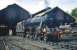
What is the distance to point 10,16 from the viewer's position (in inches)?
1000

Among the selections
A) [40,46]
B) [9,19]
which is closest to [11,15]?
[9,19]

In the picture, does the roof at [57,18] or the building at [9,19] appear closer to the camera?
the roof at [57,18]

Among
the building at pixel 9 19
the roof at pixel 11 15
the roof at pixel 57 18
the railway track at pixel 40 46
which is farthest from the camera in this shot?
the roof at pixel 11 15

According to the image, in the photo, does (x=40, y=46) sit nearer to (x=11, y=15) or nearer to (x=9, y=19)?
(x=11, y=15)

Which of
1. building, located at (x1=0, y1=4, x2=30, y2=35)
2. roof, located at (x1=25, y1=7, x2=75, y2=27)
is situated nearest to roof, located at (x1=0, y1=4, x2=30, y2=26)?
building, located at (x1=0, y1=4, x2=30, y2=35)

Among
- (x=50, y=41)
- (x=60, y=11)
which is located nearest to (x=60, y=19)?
(x=60, y=11)

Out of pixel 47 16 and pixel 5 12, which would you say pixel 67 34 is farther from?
pixel 5 12

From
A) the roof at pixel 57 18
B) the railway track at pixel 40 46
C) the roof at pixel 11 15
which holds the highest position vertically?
the roof at pixel 11 15

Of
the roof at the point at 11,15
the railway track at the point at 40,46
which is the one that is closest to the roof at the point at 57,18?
the railway track at the point at 40,46

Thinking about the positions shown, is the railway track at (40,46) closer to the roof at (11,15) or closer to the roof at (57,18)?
the roof at (57,18)

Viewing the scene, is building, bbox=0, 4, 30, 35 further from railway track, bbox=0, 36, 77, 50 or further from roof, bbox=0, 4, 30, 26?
railway track, bbox=0, 36, 77, 50

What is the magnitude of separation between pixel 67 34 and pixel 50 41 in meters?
1.52

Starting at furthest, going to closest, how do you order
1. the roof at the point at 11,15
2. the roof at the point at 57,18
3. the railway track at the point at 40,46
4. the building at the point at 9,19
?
1. the roof at the point at 11,15
2. the building at the point at 9,19
3. the roof at the point at 57,18
4. the railway track at the point at 40,46

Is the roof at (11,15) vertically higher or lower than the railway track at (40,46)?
higher
